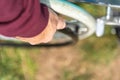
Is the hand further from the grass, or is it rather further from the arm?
the grass

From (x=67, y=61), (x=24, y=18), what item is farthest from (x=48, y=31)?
(x=67, y=61)

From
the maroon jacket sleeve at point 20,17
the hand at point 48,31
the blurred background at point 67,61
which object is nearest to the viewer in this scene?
the maroon jacket sleeve at point 20,17

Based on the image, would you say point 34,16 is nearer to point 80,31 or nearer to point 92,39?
point 80,31

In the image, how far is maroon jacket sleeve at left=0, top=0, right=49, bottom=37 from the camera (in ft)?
2.15

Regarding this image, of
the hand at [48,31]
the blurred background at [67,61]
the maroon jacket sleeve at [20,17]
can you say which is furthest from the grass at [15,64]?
the maroon jacket sleeve at [20,17]

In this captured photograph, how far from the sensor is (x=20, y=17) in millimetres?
686

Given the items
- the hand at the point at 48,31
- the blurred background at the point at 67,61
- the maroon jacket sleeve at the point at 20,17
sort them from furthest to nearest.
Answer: the blurred background at the point at 67,61, the hand at the point at 48,31, the maroon jacket sleeve at the point at 20,17

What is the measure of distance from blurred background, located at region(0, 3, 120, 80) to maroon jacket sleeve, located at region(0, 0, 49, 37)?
794mm

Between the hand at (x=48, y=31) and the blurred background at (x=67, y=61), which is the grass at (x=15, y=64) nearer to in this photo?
the blurred background at (x=67, y=61)

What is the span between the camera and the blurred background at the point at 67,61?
153 centimetres

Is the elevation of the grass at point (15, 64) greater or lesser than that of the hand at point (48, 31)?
lesser

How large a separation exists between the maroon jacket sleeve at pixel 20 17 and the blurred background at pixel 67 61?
0.79 metres

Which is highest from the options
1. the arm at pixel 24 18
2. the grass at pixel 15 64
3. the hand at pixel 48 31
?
the arm at pixel 24 18

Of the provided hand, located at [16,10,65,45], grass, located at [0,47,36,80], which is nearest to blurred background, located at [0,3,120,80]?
grass, located at [0,47,36,80]
